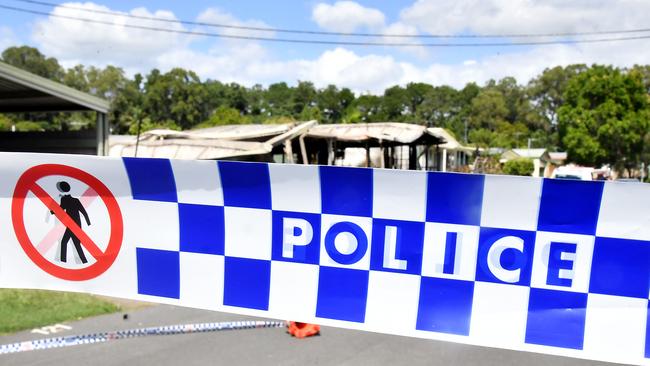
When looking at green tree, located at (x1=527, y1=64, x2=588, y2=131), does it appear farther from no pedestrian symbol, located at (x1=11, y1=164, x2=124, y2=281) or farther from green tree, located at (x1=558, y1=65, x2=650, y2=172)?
no pedestrian symbol, located at (x1=11, y1=164, x2=124, y2=281)

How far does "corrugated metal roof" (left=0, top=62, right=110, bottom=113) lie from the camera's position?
11.2 metres

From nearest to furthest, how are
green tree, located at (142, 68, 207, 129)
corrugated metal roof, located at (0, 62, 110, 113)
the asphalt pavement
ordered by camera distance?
the asphalt pavement
corrugated metal roof, located at (0, 62, 110, 113)
green tree, located at (142, 68, 207, 129)

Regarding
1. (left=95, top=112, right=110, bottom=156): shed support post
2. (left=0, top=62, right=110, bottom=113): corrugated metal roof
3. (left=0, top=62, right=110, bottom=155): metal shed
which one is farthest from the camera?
(left=95, top=112, right=110, bottom=156): shed support post

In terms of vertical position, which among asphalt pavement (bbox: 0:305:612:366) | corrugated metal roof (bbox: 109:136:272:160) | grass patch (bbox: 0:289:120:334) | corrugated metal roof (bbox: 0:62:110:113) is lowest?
grass patch (bbox: 0:289:120:334)

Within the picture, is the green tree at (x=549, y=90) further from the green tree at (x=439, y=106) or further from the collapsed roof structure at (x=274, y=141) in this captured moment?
the collapsed roof structure at (x=274, y=141)

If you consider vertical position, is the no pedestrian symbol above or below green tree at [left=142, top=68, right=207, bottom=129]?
below

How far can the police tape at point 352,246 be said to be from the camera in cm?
264

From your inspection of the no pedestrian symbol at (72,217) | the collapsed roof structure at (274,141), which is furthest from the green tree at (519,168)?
the no pedestrian symbol at (72,217)

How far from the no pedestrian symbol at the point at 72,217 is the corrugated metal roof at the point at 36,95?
8.65 metres

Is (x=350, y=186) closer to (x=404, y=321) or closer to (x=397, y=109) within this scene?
(x=404, y=321)

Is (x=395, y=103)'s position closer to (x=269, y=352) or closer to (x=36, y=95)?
(x=36, y=95)

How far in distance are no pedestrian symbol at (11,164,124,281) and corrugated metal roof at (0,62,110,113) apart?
8.65 meters

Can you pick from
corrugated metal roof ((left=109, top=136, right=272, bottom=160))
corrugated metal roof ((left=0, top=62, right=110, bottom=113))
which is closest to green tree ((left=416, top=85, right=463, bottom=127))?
corrugated metal roof ((left=0, top=62, right=110, bottom=113))

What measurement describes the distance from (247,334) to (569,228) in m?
3.94
